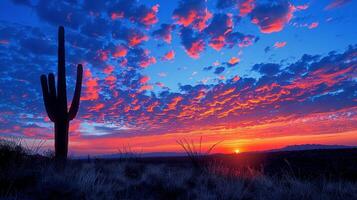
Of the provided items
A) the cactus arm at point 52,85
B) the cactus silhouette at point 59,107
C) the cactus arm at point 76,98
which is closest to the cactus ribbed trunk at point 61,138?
the cactus silhouette at point 59,107

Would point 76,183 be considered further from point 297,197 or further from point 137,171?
point 137,171

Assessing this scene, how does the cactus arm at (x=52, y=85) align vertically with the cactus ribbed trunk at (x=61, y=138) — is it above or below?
above

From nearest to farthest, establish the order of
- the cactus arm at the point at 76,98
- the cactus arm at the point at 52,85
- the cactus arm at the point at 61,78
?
the cactus arm at the point at 52,85
the cactus arm at the point at 61,78
the cactus arm at the point at 76,98

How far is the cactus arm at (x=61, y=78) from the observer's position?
13695 millimetres

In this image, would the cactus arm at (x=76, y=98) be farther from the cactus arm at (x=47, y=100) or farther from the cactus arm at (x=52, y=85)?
the cactus arm at (x=52, y=85)

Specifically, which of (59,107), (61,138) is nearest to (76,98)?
(59,107)

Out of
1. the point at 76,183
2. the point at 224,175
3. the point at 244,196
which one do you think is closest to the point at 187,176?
the point at 224,175

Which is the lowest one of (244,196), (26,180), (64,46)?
(244,196)

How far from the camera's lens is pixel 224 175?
11055 mm

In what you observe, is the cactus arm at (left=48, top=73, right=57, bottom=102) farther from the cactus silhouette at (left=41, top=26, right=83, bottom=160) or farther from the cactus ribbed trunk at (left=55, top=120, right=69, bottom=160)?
the cactus ribbed trunk at (left=55, top=120, right=69, bottom=160)

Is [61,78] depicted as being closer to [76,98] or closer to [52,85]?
[52,85]

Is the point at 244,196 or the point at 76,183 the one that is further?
the point at 244,196

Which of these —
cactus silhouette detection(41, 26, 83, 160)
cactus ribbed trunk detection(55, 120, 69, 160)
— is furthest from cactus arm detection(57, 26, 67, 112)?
cactus ribbed trunk detection(55, 120, 69, 160)

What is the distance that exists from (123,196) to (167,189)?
1470mm
